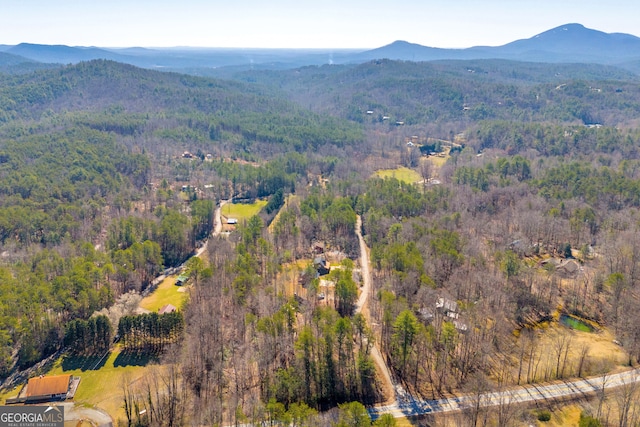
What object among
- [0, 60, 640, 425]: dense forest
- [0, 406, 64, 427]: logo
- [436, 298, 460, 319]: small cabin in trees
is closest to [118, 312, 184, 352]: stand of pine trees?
[0, 60, 640, 425]: dense forest

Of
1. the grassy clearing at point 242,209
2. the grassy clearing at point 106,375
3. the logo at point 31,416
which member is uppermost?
the logo at point 31,416

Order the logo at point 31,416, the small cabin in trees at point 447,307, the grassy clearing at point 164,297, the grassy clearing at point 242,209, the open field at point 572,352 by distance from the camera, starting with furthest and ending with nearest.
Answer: the grassy clearing at point 242,209
the grassy clearing at point 164,297
the small cabin in trees at point 447,307
the open field at point 572,352
the logo at point 31,416

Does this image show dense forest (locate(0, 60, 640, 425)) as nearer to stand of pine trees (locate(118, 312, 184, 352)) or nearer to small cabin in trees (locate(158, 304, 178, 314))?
stand of pine trees (locate(118, 312, 184, 352))

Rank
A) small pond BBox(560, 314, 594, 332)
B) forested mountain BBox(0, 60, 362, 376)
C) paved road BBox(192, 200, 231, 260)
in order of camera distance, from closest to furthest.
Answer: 1. small pond BBox(560, 314, 594, 332)
2. forested mountain BBox(0, 60, 362, 376)
3. paved road BBox(192, 200, 231, 260)

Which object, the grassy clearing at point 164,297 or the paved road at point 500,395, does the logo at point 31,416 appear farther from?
the paved road at point 500,395

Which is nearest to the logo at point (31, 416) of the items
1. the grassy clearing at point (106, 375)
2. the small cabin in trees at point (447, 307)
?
the grassy clearing at point (106, 375)

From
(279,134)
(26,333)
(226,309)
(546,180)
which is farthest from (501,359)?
(279,134)
